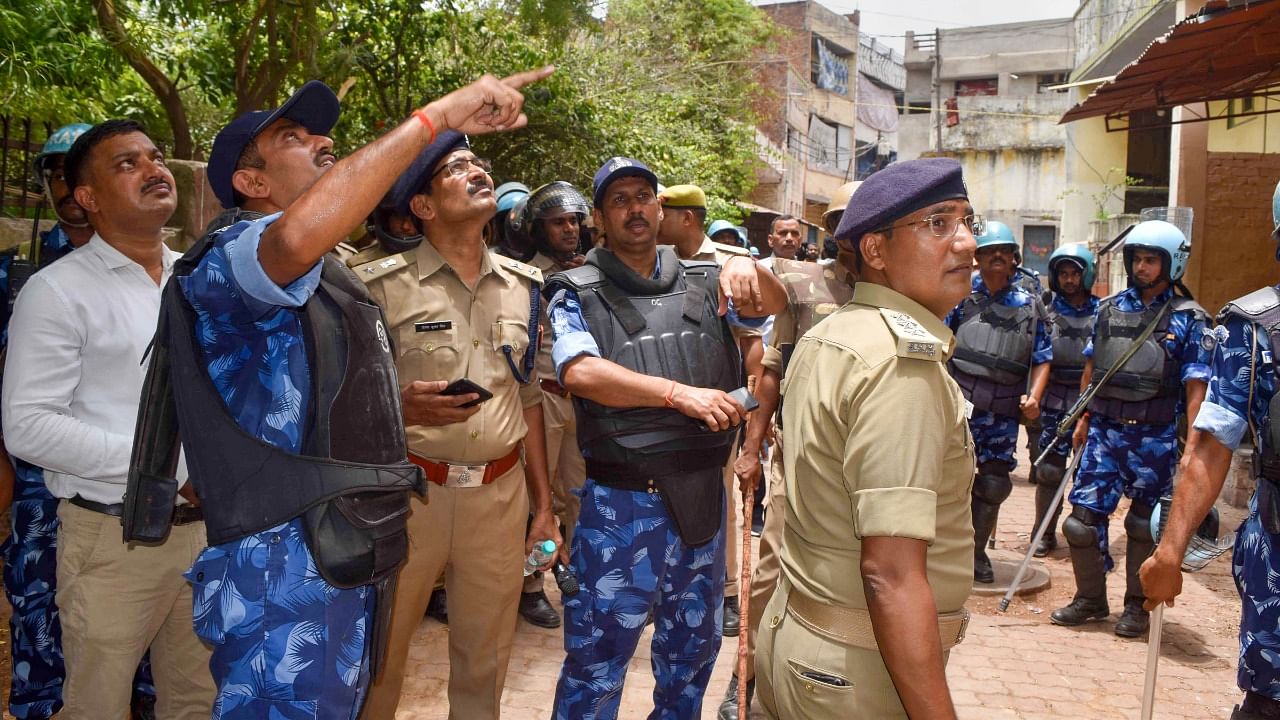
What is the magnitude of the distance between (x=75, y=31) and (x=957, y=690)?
23.0 ft

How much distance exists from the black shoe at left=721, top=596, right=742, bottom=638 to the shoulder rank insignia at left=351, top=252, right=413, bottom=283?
2.74 m

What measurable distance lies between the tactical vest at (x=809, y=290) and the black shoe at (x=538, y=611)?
223 cm

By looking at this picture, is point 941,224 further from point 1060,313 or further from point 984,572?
point 1060,313

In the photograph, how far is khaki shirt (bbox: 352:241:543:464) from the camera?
11.3 ft

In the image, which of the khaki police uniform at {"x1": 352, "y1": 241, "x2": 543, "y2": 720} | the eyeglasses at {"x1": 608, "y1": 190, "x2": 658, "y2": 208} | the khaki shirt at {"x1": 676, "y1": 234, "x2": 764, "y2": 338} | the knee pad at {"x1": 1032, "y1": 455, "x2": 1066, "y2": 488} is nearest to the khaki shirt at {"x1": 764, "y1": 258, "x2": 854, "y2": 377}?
the khaki shirt at {"x1": 676, "y1": 234, "x2": 764, "y2": 338}

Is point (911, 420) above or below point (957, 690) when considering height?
above

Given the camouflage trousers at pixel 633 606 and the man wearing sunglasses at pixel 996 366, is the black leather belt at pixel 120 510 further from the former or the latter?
the man wearing sunglasses at pixel 996 366

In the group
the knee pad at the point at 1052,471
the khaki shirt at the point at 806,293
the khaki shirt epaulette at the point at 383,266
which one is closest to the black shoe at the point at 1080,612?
the knee pad at the point at 1052,471

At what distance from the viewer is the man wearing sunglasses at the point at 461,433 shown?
11.2 ft

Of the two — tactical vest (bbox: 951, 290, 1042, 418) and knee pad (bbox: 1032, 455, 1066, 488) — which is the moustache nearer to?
tactical vest (bbox: 951, 290, 1042, 418)

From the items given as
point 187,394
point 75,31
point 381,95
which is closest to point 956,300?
point 187,394

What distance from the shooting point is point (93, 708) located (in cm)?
302

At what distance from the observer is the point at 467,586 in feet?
11.5

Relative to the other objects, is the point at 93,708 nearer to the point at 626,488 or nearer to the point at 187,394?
the point at 187,394
